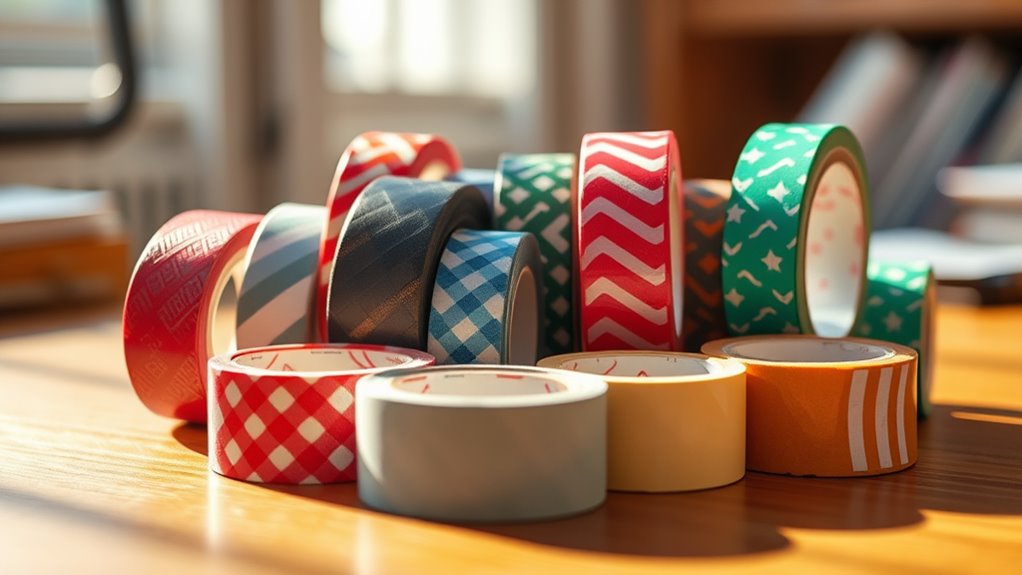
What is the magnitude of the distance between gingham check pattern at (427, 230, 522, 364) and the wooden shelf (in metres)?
1.44

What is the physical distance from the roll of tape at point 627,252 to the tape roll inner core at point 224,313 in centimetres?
22

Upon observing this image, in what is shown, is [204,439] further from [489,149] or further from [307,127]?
[489,149]

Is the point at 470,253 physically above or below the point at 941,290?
above

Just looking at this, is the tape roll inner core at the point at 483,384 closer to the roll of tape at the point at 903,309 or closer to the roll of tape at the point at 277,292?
the roll of tape at the point at 277,292

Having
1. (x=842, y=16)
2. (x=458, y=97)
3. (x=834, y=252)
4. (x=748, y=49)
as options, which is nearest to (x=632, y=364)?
(x=834, y=252)

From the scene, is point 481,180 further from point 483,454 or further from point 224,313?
point 224,313

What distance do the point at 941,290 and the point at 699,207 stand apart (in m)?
0.84

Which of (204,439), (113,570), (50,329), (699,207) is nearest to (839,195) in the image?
(699,207)

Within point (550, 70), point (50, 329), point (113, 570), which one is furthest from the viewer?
point (550, 70)

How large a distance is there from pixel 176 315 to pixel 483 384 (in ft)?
0.71

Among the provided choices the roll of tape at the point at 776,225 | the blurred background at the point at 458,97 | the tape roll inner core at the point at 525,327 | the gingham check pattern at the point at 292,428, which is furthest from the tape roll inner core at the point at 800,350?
the blurred background at the point at 458,97

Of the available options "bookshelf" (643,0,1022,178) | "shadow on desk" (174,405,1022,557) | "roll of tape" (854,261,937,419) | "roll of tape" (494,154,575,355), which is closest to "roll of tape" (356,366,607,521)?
"shadow on desk" (174,405,1022,557)

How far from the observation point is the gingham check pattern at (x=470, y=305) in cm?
71

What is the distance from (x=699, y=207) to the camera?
2.81 ft
